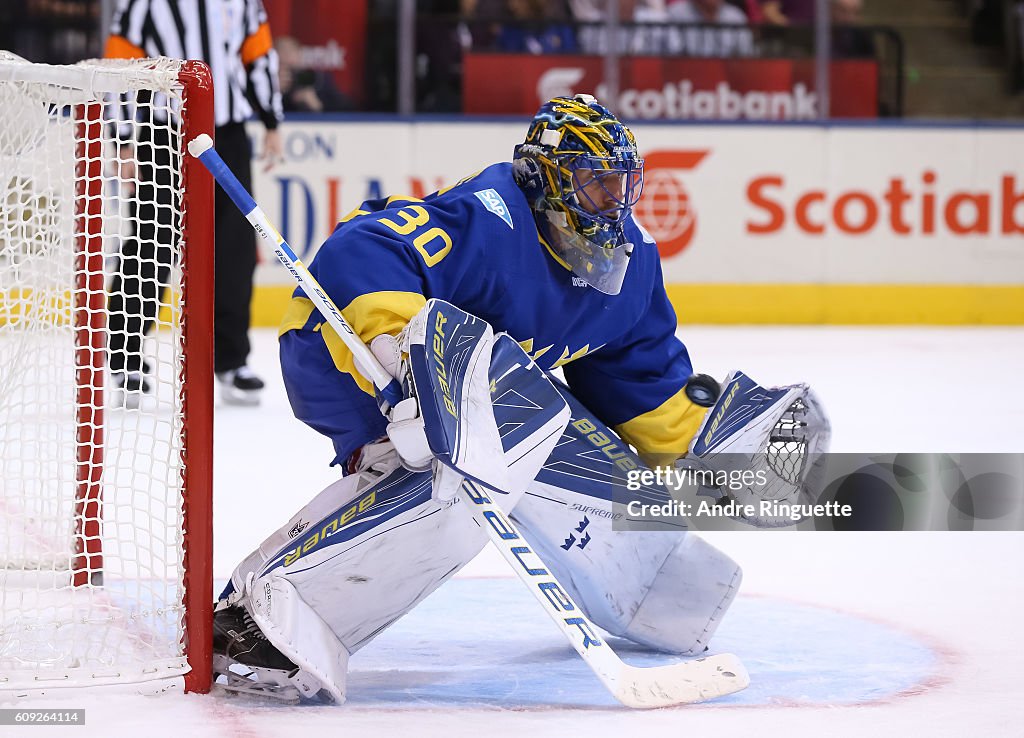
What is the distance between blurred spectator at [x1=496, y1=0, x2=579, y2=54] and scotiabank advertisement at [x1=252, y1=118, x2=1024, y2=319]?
16.9 inches

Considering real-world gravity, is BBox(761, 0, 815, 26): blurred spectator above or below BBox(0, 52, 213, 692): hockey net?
above

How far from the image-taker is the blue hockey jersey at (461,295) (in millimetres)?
1812

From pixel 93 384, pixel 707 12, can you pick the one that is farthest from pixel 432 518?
pixel 707 12

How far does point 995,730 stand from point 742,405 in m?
0.60

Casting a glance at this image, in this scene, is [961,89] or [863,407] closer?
[863,407]

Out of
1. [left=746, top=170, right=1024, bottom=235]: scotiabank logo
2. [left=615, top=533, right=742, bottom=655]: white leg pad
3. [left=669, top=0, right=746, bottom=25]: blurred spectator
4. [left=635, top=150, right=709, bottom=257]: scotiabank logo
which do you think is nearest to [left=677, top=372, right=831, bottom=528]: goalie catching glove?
[left=615, top=533, right=742, bottom=655]: white leg pad

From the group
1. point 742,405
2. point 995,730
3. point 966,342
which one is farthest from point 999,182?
point 995,730

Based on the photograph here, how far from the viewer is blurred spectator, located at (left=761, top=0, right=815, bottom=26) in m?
6.53

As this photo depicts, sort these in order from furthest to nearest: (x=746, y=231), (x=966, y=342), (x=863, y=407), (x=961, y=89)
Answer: (x=961, y=89)
(x=746, y=231)
(x=966, y=342)
(x=863, y=407)

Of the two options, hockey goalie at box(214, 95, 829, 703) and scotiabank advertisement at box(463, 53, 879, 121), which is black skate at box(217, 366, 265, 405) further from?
scotiabank advertisement at box(463, 53, 879, 121)

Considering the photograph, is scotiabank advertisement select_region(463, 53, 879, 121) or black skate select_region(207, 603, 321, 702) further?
scotiabank advertisement select_region(463, 53, 879, 121)

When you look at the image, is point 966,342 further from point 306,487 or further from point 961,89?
point 306,487

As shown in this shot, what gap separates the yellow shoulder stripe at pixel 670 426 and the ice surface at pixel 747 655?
0.27 m

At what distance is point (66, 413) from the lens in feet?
7.59
